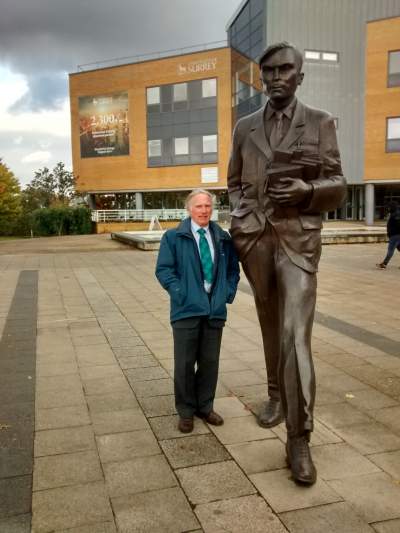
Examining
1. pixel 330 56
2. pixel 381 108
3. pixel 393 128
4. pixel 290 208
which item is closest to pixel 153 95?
pixel 330 56

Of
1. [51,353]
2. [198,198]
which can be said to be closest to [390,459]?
[198,198]

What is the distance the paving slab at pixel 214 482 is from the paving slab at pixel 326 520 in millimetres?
327

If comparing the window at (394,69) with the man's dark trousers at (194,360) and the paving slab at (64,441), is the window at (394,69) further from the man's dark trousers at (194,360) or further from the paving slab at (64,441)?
the paving slab at (64,441)

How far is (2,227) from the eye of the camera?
48.1 meters

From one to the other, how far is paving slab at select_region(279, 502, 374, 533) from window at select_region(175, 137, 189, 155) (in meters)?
40.3

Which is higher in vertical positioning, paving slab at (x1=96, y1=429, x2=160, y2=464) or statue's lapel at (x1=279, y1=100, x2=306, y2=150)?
statue's lapel at (x1=279, y1=100, x2=306, y2=150)

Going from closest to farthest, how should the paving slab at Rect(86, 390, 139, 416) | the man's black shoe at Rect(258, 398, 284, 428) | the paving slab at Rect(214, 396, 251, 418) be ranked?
the man's black shoe at Rect(258, 398, 284, 428)
the paving slab at Rect(214, 396, 251, 418)
the paving slab at Rect(86, 390, 139, 416)

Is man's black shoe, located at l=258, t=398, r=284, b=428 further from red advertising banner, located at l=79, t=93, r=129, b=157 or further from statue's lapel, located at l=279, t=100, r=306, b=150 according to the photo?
red advertising banner, located at l=79, t=93, r=129, b=157

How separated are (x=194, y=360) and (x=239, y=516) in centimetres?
136

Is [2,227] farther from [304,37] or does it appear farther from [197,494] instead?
[197,494]

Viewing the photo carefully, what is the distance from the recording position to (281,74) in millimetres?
3227

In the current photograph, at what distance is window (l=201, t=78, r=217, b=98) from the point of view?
40253 mm

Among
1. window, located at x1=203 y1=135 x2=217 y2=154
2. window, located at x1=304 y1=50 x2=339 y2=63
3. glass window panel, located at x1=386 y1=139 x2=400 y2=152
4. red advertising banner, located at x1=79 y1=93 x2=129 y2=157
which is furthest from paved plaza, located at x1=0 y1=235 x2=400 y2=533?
red advertising banner, located at x1=79 y1=93 x2=129 y2=157

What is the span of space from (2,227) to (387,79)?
1339 inches
